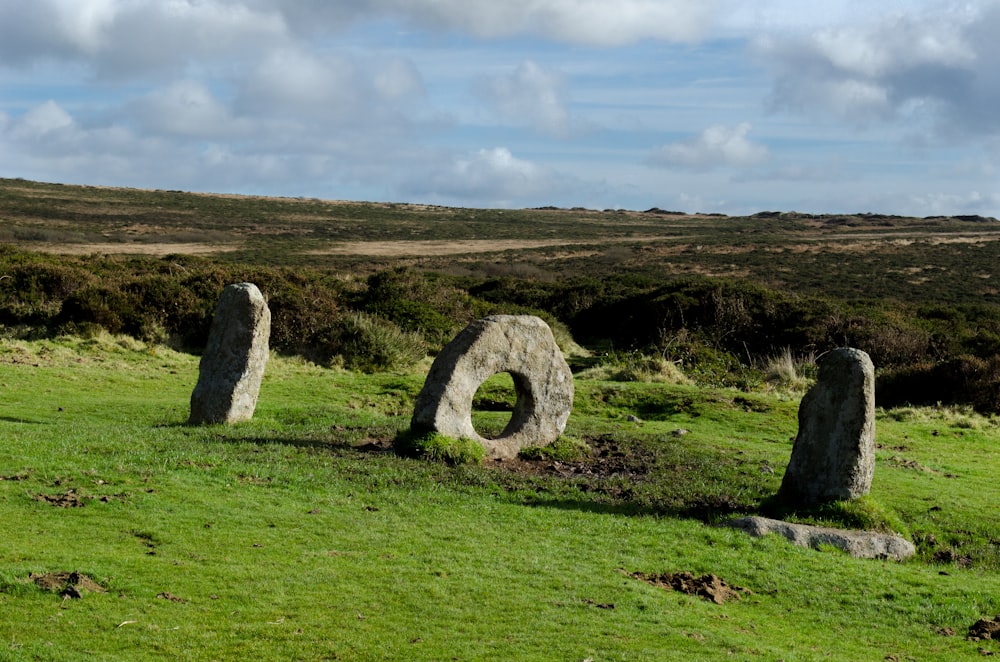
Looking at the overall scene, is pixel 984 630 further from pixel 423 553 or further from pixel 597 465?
pixel 597 465

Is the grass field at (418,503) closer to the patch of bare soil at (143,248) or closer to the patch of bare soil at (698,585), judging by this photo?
the patch of bare soil at (698,585)

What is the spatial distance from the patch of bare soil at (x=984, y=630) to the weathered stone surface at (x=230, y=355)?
12707mm

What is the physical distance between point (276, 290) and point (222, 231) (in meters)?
71.4

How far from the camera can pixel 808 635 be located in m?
9.66

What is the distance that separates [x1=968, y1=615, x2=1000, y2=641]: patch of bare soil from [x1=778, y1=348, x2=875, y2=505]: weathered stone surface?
156 inches

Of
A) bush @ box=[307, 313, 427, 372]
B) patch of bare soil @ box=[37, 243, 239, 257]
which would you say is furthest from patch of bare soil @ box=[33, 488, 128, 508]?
patch of bare soil @ box=[37, 243, 239, 257]

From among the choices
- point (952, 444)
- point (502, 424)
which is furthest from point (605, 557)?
point (952, 444)

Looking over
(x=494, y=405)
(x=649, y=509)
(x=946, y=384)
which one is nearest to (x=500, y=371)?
(x=649, y=509)

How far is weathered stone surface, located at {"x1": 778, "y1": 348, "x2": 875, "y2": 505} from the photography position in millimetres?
13922

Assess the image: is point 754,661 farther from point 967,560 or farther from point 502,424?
point 502,424

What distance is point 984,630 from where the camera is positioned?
9914 mm

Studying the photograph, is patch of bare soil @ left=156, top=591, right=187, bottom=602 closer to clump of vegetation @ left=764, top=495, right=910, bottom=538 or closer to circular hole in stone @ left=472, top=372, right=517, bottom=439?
clump of vegetation @ left=764, top=495, right=910, bottom=538

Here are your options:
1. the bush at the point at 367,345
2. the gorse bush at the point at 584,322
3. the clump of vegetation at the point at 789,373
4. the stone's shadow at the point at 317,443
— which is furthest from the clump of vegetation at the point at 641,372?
the stone's shadow at the point at 317,443

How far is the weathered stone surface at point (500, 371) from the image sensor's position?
646 inches
